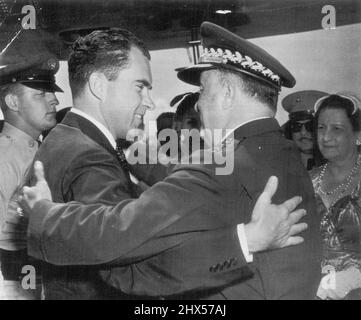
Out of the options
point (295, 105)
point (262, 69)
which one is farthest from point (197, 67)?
point (295, 105)

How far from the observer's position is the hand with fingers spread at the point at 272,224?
45.9 inches

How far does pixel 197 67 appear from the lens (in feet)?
4.20

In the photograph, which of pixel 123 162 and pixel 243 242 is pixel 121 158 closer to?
pixel 123 162

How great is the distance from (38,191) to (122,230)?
28cm

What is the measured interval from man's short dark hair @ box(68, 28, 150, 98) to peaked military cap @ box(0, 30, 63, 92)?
308 mm

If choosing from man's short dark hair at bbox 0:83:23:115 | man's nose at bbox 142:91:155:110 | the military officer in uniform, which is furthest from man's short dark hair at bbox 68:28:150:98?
man's short dark hair at bbox 0:83:23:115

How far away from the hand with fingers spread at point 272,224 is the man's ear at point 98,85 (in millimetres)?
569

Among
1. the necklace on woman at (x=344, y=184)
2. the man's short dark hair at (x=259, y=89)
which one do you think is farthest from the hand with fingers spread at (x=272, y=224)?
the necklace on woman at (x=344, y=184)

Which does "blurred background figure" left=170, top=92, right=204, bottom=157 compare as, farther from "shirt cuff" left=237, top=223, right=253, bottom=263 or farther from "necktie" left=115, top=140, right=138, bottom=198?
"shirt cuff" left=237, top=223, right=253, bottom=263

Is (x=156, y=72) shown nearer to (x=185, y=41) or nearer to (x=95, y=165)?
(x=185, y=41)

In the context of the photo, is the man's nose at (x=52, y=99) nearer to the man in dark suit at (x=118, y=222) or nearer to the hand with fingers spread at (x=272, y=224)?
the man in dark suit at (x=118, y=222)

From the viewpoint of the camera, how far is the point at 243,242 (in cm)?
120

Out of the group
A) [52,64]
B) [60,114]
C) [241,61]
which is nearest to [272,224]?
[241,61]

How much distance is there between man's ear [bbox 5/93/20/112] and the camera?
170cm
